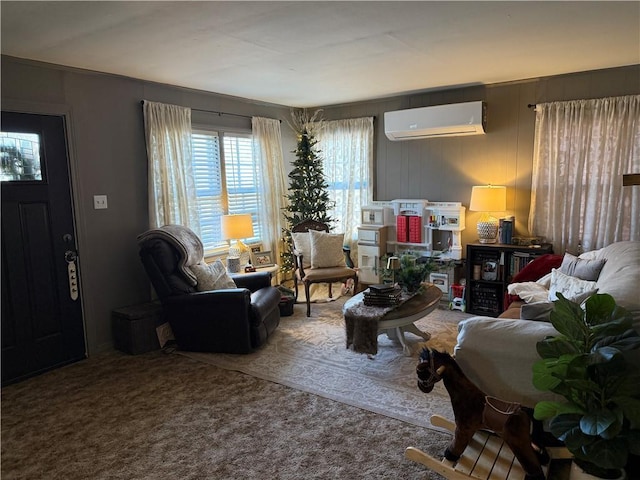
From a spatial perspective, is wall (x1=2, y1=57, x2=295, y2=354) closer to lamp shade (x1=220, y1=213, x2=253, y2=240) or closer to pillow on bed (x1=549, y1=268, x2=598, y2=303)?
lamp shade (x1=220, y1=213, x2=253, y2=240)

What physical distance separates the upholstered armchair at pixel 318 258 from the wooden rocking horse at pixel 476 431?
2.70 metres

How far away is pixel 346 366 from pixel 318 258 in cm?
178

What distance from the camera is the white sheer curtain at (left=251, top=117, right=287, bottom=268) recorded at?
559 cm

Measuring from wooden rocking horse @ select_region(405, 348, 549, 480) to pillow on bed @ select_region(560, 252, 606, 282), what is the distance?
1.65m

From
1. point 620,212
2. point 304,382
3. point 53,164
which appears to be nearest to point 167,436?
point 304,382

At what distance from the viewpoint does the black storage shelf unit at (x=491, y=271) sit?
4539 mm

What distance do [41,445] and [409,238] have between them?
411 cm

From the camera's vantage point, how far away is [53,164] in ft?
11.8

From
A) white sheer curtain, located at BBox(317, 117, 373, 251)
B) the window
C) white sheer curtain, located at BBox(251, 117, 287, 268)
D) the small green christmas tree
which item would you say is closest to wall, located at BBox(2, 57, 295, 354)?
the window

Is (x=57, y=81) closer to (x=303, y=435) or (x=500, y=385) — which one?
(x=303, y=435)

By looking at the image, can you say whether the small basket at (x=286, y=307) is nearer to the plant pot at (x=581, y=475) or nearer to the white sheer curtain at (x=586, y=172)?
the white sheer curtain at (x=586, y=172)

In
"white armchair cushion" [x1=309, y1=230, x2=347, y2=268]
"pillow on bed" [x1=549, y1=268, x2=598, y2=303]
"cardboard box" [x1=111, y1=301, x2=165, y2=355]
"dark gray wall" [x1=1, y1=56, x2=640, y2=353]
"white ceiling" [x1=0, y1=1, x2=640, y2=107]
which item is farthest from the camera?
"white armchair cushion" [x1=309, y1=230, x2=347, y2=268]

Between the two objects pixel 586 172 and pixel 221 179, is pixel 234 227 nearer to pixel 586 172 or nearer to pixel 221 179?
pixel 221 179

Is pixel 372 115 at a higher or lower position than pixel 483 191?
higher
